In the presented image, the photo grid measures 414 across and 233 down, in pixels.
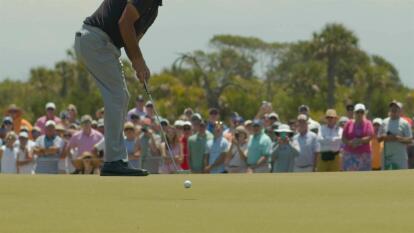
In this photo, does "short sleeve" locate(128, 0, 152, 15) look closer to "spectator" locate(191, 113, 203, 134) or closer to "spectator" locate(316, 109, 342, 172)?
"spectator" locate(316, 109, 342, 172)

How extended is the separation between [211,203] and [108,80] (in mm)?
3105

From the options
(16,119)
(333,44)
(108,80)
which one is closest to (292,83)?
(333,44)

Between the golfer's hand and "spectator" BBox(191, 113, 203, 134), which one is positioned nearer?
the golfer's hand

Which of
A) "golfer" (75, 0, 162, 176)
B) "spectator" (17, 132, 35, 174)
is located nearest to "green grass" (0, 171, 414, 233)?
"golfer" (75, 0, 162, 176)

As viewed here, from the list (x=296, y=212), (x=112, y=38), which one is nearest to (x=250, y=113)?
(x=112, y=38)

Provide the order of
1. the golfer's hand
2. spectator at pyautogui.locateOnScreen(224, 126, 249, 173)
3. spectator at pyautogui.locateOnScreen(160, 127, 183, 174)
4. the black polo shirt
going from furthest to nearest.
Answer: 1. spectator at pyautogui.locateOnScreen(160, 127, 183, 174)
2. spectator at pyautogui.locateOnScreen(224, 126, 249, 173)
3. the golfer's hand
4. the black polo shirt

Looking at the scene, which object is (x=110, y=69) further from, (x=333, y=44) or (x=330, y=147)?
(x=333, y=44)

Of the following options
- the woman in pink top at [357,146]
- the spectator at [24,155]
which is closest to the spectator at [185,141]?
the spectator at [24,155]

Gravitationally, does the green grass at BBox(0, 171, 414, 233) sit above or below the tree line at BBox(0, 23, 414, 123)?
below

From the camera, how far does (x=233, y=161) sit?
19.6 meters

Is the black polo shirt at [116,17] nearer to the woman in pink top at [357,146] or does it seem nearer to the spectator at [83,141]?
the woman in pink top at [357,146]

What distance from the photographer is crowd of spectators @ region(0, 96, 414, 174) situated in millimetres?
18531

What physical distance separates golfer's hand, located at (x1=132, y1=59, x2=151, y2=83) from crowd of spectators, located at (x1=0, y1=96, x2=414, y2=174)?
6.29 meters

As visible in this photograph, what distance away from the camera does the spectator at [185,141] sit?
19.8m
